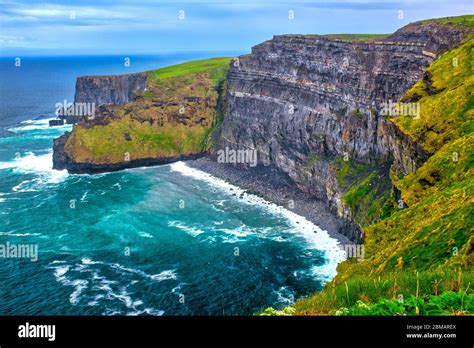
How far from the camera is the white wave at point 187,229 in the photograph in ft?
294

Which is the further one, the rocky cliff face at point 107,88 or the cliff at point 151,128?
the rocky cliff face at point 107,88

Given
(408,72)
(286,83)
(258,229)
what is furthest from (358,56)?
(258,229)

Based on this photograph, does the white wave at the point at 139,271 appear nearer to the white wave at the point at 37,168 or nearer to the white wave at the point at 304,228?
the white wave at the point at 304,228

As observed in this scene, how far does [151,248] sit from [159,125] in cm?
7019

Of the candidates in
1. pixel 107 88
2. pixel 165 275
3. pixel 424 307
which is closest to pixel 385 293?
pixel 424 307

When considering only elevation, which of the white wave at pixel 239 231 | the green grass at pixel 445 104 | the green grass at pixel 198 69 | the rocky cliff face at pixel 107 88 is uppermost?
the green grass at pixel 198 69

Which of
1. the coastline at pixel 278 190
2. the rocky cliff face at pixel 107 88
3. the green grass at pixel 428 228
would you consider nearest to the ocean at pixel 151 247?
the coastline at pixel 278 190

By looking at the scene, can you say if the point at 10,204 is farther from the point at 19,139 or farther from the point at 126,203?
the point at 19,139

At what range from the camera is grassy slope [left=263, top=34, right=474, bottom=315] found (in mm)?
18616

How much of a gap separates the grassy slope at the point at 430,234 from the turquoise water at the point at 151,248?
64.1 ft

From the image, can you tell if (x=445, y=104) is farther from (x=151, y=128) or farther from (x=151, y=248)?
(x=151, y=128)

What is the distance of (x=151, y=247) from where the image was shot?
83.8 m

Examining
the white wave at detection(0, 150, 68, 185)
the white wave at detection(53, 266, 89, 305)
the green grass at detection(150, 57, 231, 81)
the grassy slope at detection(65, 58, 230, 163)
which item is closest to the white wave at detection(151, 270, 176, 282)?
the white wave at detection(53, 266, 89, 305)

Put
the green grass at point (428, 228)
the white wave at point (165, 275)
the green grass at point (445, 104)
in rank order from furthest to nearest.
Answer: the white wave at point (165, 275), the green grass at point (445, 104), the green grass at point (428, 228)
